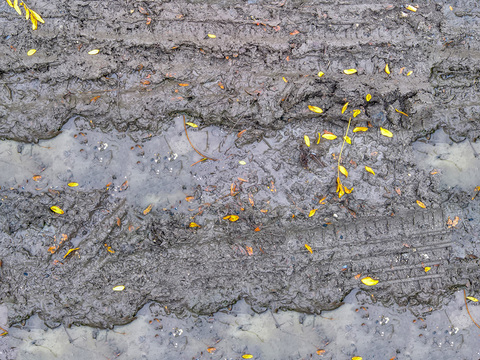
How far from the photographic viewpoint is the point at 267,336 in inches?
131

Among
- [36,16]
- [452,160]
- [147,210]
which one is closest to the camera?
[36,16]

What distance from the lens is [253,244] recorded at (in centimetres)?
324

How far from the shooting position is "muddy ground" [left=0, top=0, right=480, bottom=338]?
126 inches

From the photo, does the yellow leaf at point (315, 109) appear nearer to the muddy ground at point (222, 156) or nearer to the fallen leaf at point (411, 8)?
the muddy ground at point (222, 156)

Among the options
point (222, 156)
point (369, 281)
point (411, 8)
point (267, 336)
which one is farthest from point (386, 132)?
point (267, 336)

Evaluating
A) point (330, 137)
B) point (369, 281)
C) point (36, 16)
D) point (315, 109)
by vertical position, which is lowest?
point (369, 281)

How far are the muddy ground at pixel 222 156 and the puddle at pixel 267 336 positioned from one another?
0.45 feet

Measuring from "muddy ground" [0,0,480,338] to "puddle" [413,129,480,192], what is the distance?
0.14 m

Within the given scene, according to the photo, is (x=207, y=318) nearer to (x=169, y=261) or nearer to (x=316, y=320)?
(x=169, y=261)

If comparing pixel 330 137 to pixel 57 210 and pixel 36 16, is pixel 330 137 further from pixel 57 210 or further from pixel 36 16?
pixel 36 16

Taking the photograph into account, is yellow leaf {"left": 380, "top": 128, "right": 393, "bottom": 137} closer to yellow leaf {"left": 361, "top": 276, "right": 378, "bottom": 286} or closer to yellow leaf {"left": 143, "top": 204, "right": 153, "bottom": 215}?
yellow leaf {"left": 361, "top": 276, "right": 378, "bottom": 286}

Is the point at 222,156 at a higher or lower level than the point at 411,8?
lower

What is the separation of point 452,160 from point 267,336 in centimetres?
241

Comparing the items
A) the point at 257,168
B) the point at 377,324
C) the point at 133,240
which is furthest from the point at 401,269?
the point at 133,240
